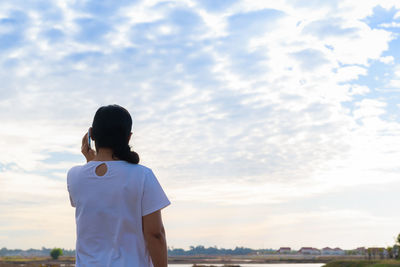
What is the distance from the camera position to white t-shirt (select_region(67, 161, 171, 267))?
233cm

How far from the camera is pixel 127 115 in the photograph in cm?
254

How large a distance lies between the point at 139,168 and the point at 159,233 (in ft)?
1.05

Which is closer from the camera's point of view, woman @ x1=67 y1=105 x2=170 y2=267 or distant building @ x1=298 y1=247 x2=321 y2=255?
woman @ x1=67 y1=105 x2=170 y2=267

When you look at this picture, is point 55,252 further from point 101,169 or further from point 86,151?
point 101,169

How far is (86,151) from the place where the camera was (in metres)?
2.74

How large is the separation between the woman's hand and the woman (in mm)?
229

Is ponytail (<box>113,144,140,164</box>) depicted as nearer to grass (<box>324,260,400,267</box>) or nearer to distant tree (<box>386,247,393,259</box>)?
grass (<box>324,260,400,267</box>)

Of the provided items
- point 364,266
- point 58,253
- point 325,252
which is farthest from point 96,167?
point 325,252

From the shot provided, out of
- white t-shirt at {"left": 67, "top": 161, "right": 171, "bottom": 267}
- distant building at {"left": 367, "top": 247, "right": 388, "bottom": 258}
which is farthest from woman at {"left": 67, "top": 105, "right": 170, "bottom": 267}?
distant building at {"left": 367, "top": 247, "right": 388, "bottom": 258}

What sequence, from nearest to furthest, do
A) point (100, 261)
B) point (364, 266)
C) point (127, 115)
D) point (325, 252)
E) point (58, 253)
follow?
point (100, 261), point (127, 115), point (364, 266), point (58, 253), point (325, 252)

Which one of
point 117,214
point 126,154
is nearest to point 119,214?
point 117,214

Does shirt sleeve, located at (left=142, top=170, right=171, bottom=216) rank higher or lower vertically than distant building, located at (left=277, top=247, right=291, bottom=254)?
higher

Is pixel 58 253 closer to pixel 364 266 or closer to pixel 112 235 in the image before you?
pixel 364 266

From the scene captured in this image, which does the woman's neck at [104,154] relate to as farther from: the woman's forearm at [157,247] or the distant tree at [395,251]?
the distant tree at [395,251]
